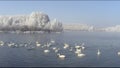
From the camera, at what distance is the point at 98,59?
30.1m

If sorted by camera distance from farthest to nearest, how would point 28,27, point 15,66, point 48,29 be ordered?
point 48,29
point 28,27
point 15,66

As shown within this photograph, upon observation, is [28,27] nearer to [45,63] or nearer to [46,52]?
[46,52]

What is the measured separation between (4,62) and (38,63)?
10.0ft

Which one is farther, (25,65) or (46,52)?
(46,52)

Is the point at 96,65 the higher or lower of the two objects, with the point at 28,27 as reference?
higher

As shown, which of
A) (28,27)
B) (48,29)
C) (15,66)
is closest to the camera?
(15,66)

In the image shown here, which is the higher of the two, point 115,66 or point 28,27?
point 115,66

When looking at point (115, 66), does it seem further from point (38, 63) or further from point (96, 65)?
point (38, 63)

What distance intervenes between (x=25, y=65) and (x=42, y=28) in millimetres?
103010

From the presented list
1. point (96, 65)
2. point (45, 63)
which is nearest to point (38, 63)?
point (45, 63)

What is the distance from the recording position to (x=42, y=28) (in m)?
128

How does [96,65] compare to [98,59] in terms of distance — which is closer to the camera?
[96,65]

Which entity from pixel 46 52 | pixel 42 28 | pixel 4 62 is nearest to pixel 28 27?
pixel 42 28

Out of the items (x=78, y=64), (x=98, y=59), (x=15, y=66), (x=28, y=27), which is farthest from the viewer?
(x=28, y=27)
